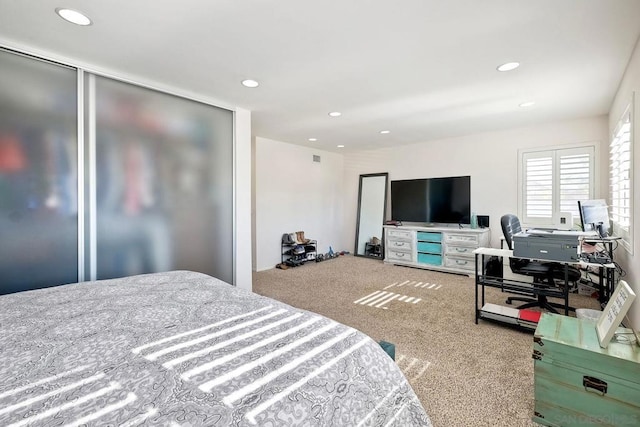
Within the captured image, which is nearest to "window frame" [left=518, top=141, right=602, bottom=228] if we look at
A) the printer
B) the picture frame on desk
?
the printer

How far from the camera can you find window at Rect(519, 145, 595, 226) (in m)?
4.15

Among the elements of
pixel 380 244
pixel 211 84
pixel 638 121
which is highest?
pixel 211 84

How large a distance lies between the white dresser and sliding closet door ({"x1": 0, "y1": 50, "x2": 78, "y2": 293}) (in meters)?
4.72

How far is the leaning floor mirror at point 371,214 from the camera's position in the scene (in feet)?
20.9

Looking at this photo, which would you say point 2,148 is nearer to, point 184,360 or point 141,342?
point 141,342

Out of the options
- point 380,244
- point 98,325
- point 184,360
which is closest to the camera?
point 184,360

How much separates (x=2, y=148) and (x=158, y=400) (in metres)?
2.45

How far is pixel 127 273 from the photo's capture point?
107 inches

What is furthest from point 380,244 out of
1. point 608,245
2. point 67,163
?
point 67,163

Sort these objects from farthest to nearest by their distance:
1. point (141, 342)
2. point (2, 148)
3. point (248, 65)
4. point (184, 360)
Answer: point (248, 65) < point (2, 148) < point (141, 342) < point (184, 360)

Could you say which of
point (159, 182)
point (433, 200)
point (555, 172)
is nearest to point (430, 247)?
point (433, 200)

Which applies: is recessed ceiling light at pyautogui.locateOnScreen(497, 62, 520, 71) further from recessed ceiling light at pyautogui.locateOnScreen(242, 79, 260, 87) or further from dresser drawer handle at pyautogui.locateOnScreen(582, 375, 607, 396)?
dresser drawer handle at pyautogui.locateOnScreen(582, 375, 607, 396)

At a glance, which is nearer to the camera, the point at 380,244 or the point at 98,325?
the point at 98,325

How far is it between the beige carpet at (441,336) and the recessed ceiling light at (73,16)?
308 centimetres
